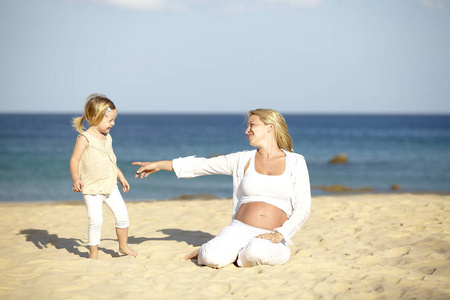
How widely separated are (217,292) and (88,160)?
7.12 feet

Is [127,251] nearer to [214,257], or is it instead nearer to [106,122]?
[214,257]

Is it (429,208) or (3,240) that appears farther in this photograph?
(429,208)

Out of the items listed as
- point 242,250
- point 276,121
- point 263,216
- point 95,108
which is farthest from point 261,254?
point 95,108

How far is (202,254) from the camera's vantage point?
4.80 metres

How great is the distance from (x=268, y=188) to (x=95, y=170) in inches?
77.8

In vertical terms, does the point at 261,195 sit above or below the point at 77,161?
below

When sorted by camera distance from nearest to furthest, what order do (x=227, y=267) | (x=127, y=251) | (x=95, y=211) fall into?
(x=227, y=267), (x=95, y=211), (x=127, y=251)

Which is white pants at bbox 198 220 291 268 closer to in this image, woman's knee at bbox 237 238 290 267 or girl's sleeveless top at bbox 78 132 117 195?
woman's knee at bbox 237 238 290 267

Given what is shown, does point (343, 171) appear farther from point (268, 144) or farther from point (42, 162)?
point (268, 144)

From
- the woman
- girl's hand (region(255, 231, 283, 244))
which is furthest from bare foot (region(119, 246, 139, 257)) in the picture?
girl's hand (region(255, 231, 283, 244))

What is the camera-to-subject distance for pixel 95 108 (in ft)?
16.8

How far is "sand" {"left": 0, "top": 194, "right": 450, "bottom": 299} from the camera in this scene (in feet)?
13.1

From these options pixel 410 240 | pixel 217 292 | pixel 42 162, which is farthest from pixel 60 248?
pixel 42 162

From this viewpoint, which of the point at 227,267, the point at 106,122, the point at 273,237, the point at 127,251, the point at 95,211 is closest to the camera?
the point at 273,237
